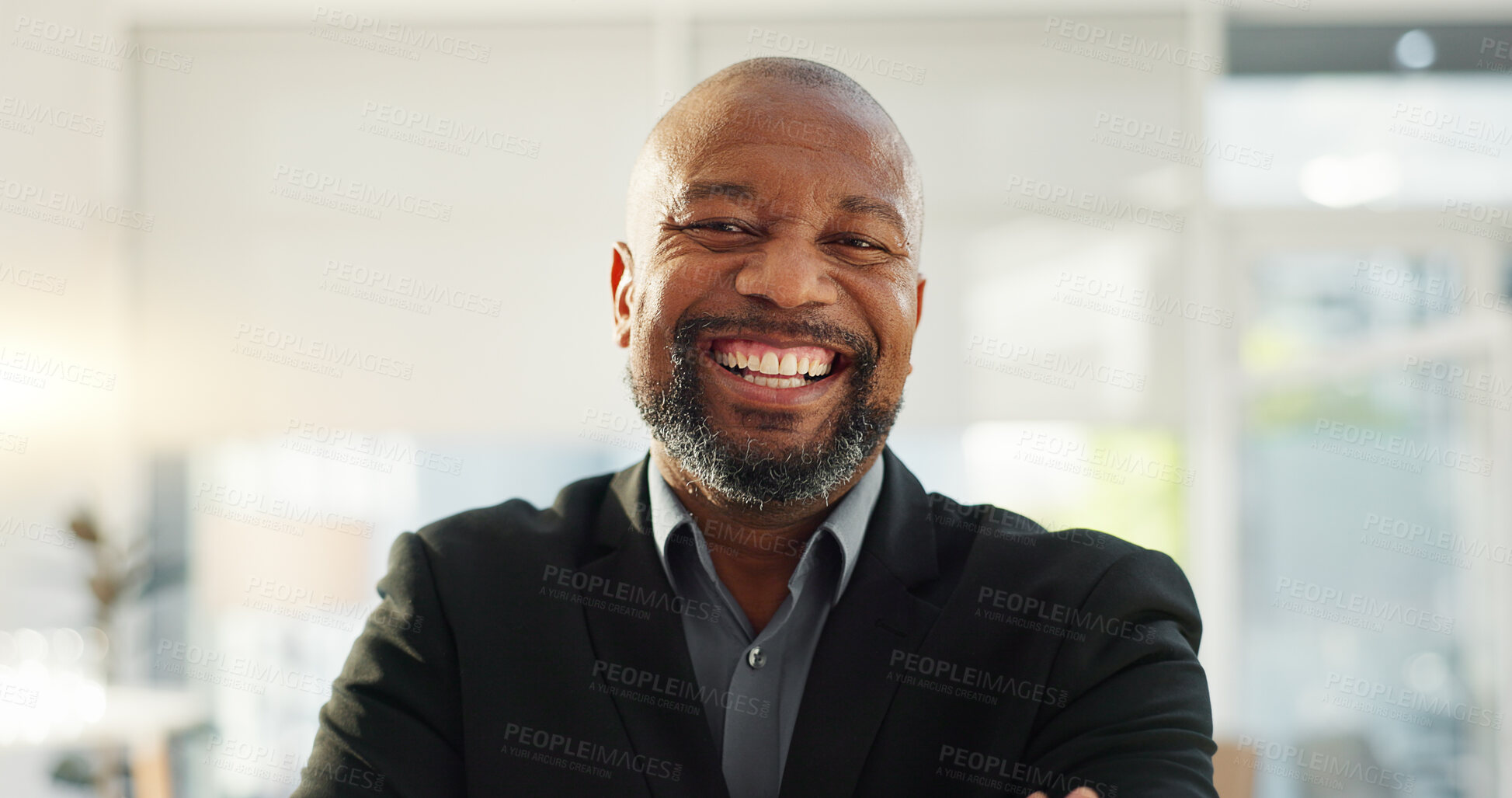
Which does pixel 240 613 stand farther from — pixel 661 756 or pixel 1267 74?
A: pixel 1267 74

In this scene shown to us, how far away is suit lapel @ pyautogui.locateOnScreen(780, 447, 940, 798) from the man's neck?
0.07m

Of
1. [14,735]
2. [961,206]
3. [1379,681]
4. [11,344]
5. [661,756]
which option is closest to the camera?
[661,756]

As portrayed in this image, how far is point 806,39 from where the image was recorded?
428 cm

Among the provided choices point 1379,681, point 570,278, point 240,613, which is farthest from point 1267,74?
point 240,613

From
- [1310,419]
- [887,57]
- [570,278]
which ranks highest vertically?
[887,57]

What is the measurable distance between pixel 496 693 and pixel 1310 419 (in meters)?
3.69
